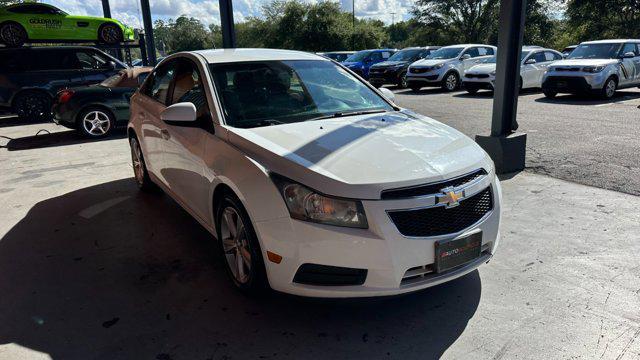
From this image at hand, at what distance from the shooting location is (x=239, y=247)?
2949 millimetres

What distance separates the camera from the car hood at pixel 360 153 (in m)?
2.44

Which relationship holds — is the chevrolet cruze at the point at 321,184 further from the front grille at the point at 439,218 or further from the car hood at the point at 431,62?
the car hood at the point at 431,62

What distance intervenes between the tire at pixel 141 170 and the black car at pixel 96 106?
4.31 meters

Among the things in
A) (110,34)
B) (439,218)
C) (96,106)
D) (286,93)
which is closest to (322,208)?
(439,218)

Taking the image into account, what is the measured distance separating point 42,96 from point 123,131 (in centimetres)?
318

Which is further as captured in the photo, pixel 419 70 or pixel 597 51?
pixel 419 70

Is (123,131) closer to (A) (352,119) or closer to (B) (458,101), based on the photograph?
(A) (352,119)

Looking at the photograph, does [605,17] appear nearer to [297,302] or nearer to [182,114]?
[182,114]

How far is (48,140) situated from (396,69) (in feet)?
43.3

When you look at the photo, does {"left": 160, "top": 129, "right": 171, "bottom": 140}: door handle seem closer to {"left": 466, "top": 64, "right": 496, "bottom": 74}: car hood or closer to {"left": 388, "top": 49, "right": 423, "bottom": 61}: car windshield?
{"left": 466, "top": 64, "right": 496, "bottom": 74}: car hood

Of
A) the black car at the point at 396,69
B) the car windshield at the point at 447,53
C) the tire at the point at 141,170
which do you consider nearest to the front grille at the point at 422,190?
the tire at the point at 141,170

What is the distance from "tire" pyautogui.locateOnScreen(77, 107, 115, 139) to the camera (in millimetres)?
9023

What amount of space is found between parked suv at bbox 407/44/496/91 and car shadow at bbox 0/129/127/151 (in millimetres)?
10658

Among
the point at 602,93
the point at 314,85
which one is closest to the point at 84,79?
the point at 314,85
